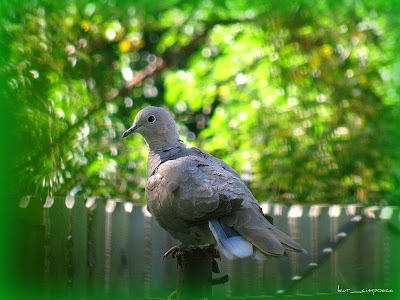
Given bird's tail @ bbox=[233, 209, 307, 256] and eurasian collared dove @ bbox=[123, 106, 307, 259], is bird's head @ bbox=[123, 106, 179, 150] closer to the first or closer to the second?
eurasian collared dove @ bbox=[123, 106, 307, 259]

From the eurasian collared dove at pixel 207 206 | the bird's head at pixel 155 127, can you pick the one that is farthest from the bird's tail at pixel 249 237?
the bird's head at pixel 155 127

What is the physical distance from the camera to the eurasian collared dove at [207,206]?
1.23 metres

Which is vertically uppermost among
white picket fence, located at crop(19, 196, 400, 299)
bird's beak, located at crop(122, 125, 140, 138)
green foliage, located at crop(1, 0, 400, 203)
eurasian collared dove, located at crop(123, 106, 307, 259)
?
green foliage, located at crop(1, 0, 400, 203)

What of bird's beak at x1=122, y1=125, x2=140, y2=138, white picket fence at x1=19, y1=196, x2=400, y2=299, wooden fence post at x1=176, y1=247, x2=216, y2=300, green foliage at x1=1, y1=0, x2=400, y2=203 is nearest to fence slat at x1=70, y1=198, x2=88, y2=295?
white picket fence at x1=19, y1=196, x2=400, y2=299

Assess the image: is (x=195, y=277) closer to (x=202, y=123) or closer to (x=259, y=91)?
(x=259, y=91)

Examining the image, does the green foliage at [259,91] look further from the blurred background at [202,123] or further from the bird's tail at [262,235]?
the bird's tail at [262,235]

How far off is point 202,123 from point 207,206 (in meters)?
2.49

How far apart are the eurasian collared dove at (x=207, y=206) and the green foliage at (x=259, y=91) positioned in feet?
3.99

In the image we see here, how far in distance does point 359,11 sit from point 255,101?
0.98m

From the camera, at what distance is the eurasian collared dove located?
4.02 ft

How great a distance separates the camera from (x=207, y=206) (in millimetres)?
1359

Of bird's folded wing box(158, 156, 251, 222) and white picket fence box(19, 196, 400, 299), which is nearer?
bird's folded wing box(158, 156, 251, 222)

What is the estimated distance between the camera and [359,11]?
3.28 m

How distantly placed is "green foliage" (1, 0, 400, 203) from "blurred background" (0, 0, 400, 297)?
1 cm
